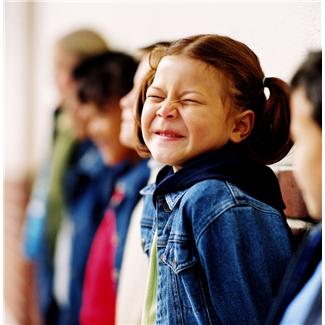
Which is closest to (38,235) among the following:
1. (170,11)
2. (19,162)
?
(19,162)

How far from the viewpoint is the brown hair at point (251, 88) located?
637 millimetres

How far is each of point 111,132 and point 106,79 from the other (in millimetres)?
118

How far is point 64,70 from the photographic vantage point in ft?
5.16

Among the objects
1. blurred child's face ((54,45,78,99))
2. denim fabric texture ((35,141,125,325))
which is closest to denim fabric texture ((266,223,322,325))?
denim fabric texture ((35,141,125,325))

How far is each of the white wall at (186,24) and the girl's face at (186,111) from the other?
0.08 metres

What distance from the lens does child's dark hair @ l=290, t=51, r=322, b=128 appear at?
1.69 feet

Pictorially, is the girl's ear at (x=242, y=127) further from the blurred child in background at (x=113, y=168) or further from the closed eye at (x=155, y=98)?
the blurred child in background at (x=113, y=168)

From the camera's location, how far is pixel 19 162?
216 centimetres

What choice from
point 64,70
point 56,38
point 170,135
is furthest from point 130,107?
point 56,38

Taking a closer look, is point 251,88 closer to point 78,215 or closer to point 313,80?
point 313,80

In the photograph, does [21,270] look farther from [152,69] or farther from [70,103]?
[152,69]

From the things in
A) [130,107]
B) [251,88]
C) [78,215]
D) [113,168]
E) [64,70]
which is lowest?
[78,215]

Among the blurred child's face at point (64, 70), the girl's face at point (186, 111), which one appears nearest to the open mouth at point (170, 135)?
the girl's face at point (186, 111)

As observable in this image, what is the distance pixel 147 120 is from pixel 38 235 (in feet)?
3.47
